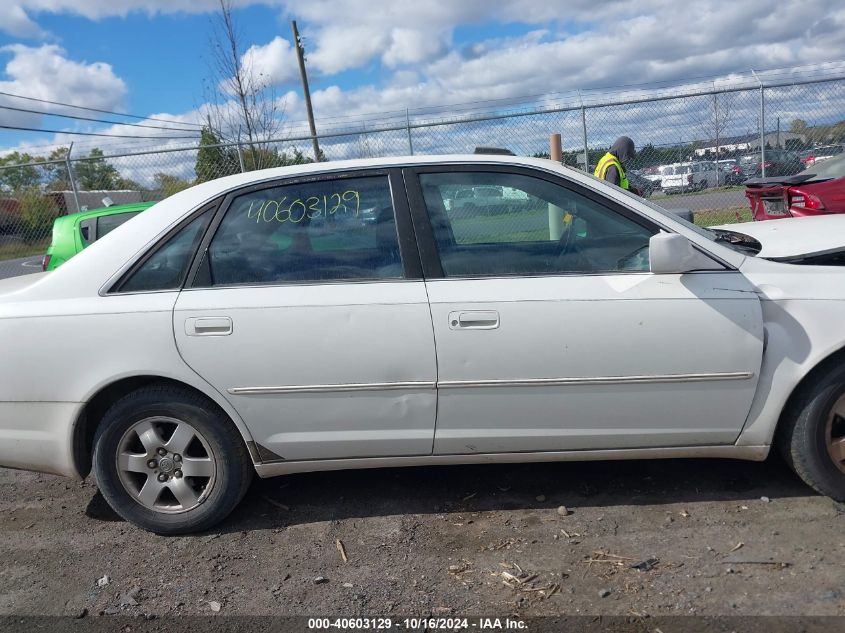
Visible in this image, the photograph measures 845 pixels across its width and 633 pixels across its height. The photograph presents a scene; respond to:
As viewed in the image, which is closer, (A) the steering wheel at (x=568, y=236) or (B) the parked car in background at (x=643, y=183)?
(A) the steering wheel at (x=568, y=236)

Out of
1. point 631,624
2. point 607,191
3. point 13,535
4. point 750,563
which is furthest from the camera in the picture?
point 13,535

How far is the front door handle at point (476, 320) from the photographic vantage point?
3.15m

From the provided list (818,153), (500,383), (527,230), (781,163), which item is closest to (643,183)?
(781,163)

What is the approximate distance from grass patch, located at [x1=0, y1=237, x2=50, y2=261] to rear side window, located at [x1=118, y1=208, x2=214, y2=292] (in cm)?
1119

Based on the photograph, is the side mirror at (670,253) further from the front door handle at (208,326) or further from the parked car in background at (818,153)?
the parked car in background at (818,153)

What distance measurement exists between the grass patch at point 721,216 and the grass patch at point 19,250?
37.0ft

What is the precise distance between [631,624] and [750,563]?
2.15 feet

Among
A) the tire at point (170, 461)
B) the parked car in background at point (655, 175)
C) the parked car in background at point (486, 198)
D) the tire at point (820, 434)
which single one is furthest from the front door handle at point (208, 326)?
the parked car in background at point (655, 175)

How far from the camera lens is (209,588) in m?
3.06

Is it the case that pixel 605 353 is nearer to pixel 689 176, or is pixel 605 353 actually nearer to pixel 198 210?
pixel 198 210

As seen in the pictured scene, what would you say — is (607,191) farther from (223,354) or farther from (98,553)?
(98,553)

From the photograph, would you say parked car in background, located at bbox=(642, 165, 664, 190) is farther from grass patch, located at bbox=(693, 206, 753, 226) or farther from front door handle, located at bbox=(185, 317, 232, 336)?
front door handle, located at bbox=(185, 317, 232, 336)

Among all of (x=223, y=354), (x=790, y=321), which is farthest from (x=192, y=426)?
(x=790, y=321)

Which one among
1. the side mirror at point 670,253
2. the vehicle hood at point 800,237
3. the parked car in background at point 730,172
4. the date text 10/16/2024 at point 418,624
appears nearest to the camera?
the date text 10/16/2024 at point 418,624
